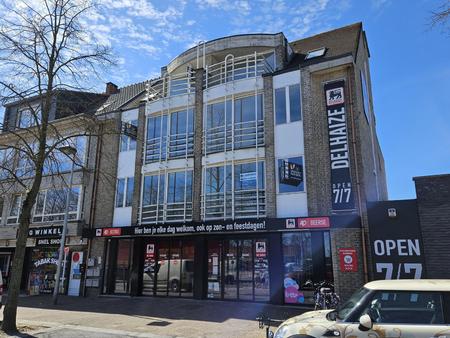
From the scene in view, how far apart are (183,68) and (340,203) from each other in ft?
36.4

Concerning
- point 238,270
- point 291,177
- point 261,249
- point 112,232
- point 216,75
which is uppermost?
point 216,75

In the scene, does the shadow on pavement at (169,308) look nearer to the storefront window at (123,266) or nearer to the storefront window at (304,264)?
the storefront window at (304,264)

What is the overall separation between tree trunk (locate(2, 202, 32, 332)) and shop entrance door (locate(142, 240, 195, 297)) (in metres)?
7.05

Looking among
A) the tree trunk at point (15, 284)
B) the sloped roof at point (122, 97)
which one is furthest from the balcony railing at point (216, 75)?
the tree trunk at point (15, 284)

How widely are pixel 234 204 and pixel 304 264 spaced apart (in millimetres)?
3542

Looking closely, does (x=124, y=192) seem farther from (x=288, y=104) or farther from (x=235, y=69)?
(x=288, y=104)

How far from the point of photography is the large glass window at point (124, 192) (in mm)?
17844

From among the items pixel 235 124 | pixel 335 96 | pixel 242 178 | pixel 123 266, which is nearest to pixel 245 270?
pixel 242 178

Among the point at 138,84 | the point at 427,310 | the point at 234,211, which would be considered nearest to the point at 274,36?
the point at 234,211

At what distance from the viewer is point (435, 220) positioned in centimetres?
1121

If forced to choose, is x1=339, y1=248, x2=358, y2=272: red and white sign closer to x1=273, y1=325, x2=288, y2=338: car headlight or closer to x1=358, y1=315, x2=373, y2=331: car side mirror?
x1=273, y1=325, x2=288, y2=338: car headlight

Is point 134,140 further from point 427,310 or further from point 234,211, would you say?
point 427,310

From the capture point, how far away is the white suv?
461 centimetres

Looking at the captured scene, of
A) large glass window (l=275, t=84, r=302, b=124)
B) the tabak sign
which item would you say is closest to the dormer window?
large glass window (l=275, t=84, r=302, b=124)
